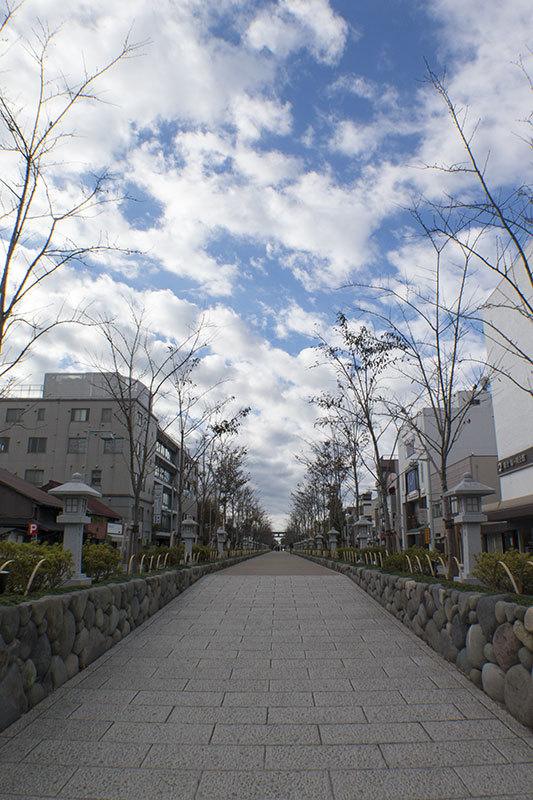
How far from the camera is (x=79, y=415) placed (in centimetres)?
4534

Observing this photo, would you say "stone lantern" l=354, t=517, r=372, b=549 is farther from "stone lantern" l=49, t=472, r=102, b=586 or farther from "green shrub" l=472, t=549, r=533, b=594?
"green shrub" l=472, t=549, r=533, b=594

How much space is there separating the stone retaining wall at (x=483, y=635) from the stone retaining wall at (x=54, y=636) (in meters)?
4.11

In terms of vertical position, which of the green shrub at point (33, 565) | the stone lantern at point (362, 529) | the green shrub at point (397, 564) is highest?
the stone lantern at point (362, 529)

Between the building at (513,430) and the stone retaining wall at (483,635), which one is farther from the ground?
the building at (513,430)

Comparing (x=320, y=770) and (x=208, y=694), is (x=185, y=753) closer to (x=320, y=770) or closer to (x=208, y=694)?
(x=320, y=770)

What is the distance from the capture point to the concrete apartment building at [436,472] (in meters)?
38.4

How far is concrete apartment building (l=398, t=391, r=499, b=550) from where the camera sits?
38.4m

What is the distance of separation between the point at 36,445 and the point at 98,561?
39.0 metres

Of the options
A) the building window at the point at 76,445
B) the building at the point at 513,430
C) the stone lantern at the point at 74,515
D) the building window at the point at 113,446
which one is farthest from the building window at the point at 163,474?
the stone lantern at the point at 74,515

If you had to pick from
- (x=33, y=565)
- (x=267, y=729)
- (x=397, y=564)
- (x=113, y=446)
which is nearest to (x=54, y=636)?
(x=33, y=565)

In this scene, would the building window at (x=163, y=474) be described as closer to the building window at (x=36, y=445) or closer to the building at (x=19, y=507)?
the building window at (x=36, y=445)

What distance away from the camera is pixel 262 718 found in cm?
466

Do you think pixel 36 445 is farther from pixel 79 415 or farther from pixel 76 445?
pixel 79 415

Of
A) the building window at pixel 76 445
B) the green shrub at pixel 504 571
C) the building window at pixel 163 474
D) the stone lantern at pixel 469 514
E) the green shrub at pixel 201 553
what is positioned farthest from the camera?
the building window at pixel 163 474
